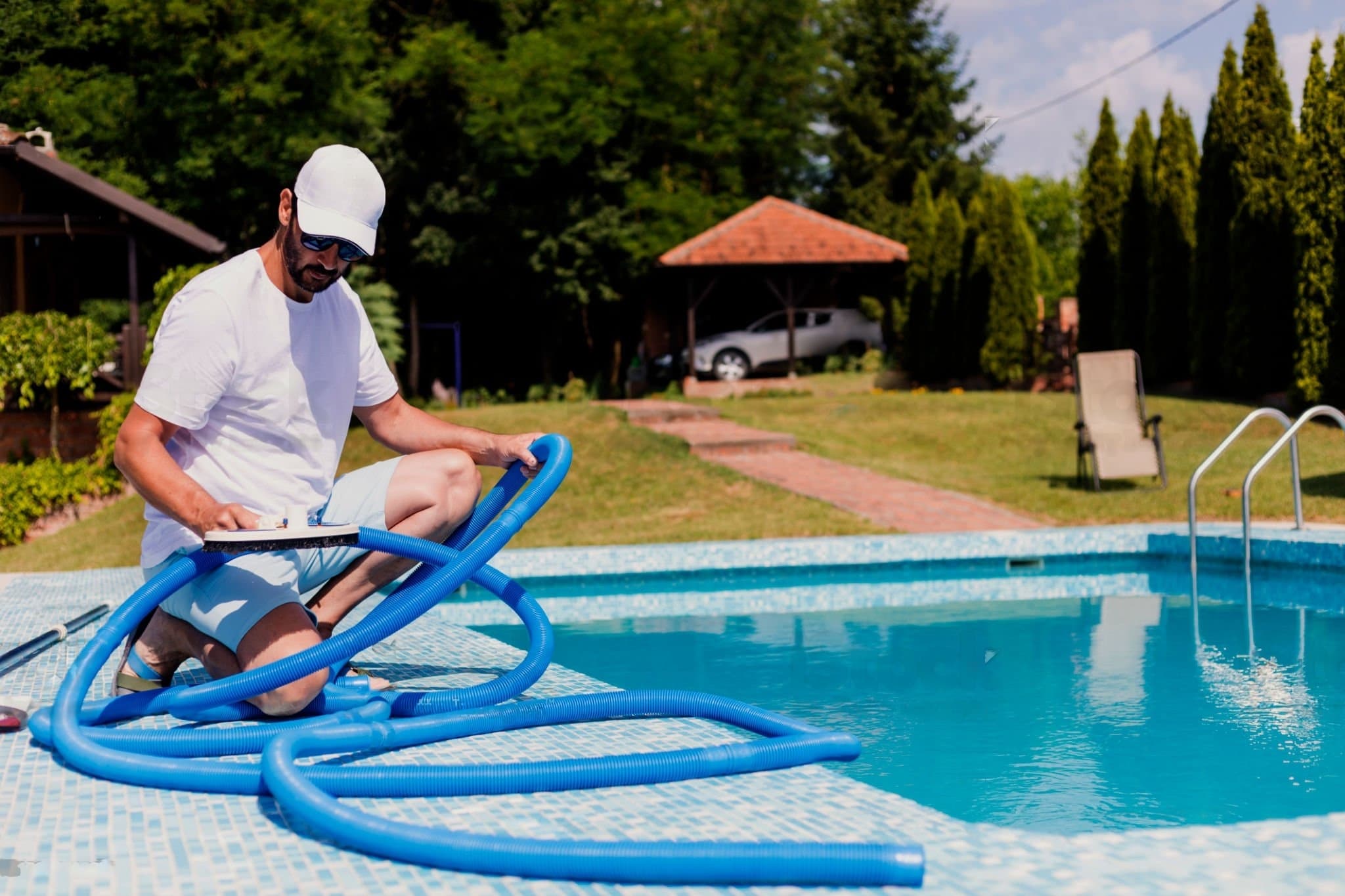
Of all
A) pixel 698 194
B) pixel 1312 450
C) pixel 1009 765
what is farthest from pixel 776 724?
pixel 698 194

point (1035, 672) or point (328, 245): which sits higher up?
point (328, 245)

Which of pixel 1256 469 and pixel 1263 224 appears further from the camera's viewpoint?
pixel 1263 224

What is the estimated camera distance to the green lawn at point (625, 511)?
1093cm

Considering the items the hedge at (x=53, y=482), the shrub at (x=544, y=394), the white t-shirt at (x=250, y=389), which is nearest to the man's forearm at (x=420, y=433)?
the white t-shirt at (x=250, y=389)

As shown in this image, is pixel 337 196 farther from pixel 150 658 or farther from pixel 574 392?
pixel 574 392

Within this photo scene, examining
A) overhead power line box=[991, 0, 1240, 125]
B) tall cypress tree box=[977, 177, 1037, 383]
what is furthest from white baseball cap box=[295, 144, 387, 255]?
tall cypress tree box=[977, 177, 1037, 383]

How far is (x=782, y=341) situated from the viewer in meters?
26.2

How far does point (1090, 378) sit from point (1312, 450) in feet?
11.3

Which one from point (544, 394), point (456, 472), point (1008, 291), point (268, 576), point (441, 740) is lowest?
point (441, 740)

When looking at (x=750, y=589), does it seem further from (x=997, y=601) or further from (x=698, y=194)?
(x=698, y=194)

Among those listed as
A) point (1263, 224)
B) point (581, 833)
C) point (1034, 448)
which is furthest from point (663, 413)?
point (581, 833)

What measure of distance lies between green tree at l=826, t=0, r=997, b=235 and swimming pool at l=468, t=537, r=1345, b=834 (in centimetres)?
2873

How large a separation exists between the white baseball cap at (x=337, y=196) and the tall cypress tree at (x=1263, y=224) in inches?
639

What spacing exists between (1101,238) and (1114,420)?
9960mm
